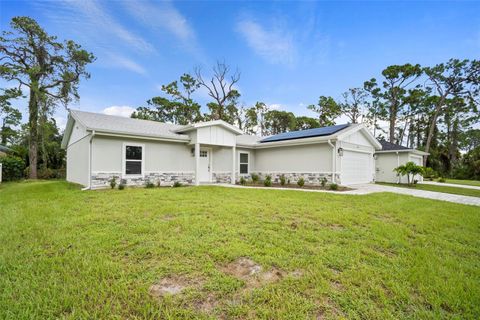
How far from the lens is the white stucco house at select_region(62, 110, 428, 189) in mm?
9969

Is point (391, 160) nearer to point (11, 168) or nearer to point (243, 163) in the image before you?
point (243, 163)

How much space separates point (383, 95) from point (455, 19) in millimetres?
18907

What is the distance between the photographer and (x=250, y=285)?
2467mm

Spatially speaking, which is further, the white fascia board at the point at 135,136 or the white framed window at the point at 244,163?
the white framed window at the point at 244,163

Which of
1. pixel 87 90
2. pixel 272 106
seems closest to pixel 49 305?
pixel 87 90

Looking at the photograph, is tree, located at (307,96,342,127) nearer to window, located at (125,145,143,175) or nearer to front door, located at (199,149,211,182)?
front door, located at (199,149,211,182)

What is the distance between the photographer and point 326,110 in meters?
30.2

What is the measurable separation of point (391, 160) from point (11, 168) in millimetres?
27116

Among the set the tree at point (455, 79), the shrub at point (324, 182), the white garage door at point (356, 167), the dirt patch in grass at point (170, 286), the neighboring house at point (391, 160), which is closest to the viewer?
the dirt patch in grass at point (170, 286)

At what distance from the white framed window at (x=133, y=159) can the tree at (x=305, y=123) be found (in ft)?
84.2

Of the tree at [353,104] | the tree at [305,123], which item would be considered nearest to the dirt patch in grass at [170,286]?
the tree at [305,123]

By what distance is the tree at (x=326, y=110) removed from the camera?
2970cm

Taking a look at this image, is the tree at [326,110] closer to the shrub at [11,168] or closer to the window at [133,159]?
the window at [133,159]

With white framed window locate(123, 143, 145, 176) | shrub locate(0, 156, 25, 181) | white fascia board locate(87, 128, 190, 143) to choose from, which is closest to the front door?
white fascia board locate(87, 128, 190, 143)
